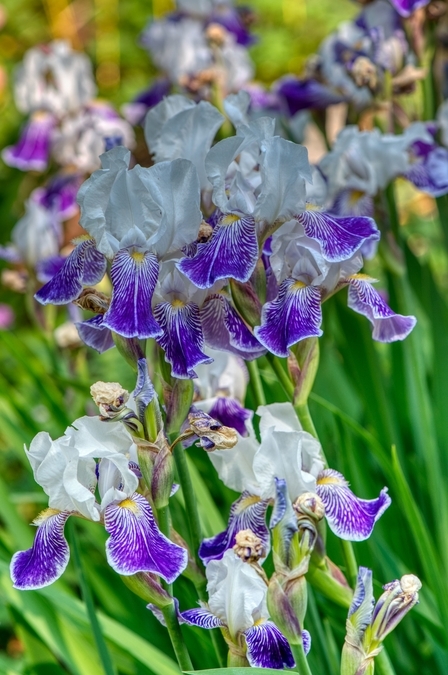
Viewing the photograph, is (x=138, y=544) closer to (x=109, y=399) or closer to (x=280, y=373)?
(x=109, y=399)

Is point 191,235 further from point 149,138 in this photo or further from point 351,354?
point 351,354

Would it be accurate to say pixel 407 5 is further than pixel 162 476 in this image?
Yes

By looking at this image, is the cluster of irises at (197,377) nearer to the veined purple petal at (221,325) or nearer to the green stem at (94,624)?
the veined purple petal at (221,325)

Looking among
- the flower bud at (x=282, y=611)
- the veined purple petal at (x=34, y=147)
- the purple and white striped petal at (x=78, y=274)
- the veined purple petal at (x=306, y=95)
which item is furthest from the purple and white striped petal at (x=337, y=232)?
the veined purple petal at (x=34, y=147)

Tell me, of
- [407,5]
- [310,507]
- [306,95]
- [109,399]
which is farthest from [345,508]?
[306,95]

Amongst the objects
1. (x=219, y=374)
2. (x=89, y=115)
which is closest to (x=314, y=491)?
(x=219, y=374)
